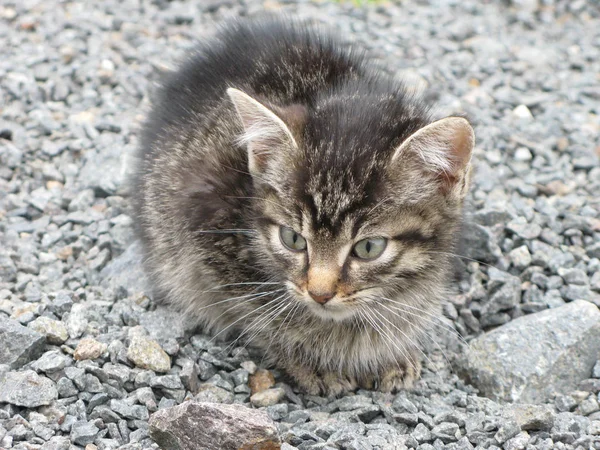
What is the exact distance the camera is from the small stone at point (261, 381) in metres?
4.44

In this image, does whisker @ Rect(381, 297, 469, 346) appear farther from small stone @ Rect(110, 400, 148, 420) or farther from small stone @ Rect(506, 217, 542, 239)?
small stone @ Rect(110, 400, 148, 420)

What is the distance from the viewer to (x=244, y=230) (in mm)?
4312

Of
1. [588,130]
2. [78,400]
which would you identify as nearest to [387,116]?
[78,400]

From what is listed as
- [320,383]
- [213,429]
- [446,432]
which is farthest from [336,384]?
[213,429]

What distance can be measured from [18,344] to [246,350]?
48.6 inches

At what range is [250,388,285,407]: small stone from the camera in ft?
13.9

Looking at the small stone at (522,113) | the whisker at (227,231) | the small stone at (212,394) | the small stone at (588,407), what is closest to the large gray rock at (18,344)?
the small stone at (212,394)

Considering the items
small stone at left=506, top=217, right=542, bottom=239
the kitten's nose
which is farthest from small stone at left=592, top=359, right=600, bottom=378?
the kitten's nose

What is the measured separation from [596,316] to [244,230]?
199 centimetres

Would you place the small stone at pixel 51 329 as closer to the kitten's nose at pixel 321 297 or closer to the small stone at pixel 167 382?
the small stone at pixel 167 382

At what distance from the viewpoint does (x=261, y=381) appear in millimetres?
4480

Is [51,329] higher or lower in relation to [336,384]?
higher

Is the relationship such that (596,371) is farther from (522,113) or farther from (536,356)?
(522,113)

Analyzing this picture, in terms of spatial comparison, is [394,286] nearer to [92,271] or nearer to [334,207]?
[334,207]
